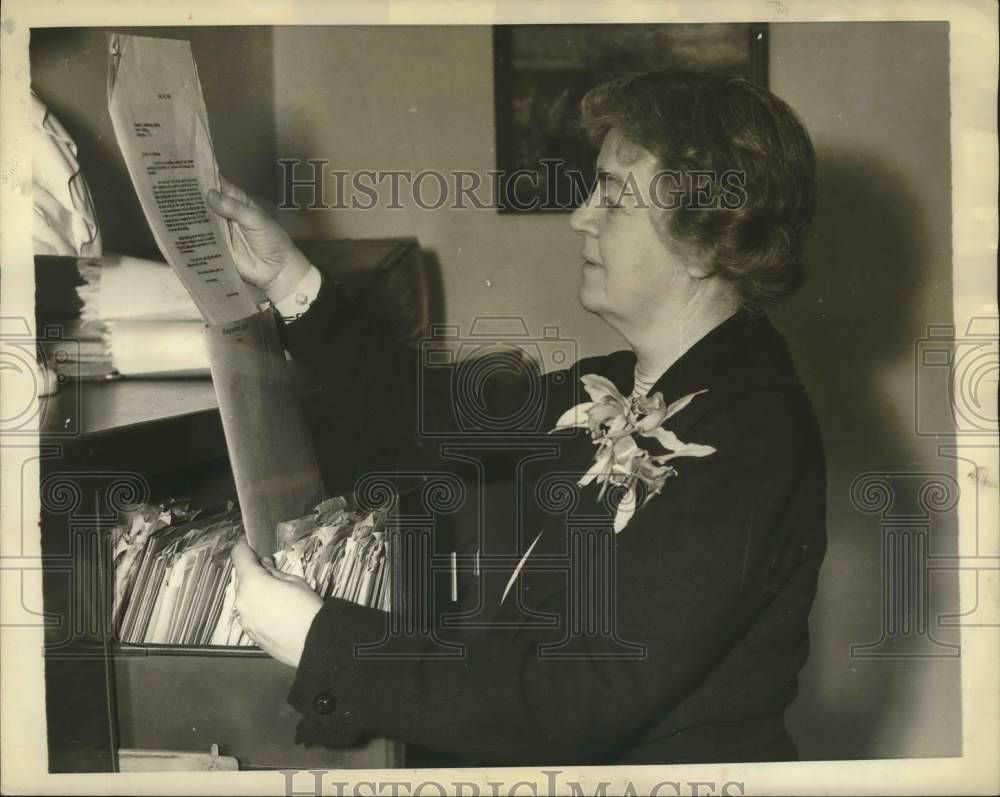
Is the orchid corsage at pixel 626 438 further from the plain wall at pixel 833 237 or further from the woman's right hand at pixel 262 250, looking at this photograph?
the woman's right hand at pixel 262 250

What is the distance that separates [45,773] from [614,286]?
0.94 meters

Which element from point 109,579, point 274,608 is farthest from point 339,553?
point 109,579

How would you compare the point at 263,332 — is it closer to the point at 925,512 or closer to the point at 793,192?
the point at 793,192

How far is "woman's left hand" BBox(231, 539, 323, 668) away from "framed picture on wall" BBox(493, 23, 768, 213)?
0.53 metres

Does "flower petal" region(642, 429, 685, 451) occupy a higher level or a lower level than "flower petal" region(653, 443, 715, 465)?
higher

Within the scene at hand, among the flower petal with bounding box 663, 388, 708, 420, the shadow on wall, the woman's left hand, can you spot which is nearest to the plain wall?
the shadow on wall

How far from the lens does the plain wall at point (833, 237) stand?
124cm

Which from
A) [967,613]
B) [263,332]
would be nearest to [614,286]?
[263,332]

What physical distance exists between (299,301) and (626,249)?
0.41m

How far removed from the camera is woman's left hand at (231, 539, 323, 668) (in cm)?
119

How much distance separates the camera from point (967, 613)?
4.33 feet

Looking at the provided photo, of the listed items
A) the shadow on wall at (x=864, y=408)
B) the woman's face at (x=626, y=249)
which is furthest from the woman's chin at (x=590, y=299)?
the shadow on wall at (x=864, y=408)

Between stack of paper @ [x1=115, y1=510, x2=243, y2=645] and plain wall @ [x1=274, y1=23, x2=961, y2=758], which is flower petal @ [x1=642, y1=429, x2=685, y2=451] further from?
stack of paper @ [x1=115, y1=510, x2=243, y2=645]

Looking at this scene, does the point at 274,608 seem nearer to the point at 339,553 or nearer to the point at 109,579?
the point at 339,553
